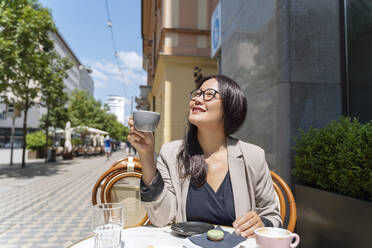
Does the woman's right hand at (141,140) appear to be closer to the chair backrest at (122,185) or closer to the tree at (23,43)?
the chair backrest at (122,185)

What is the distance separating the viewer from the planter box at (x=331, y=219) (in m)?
1.98

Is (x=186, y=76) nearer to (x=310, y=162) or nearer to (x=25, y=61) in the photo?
(x=25, y=61)

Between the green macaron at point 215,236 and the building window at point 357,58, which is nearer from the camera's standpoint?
the green macaron at point 215,236

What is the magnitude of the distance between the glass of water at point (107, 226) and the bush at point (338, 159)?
1.84 metres

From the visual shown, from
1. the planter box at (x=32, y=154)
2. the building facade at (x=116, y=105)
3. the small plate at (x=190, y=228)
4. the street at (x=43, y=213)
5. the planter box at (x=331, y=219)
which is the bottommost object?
the street at (x=43, y=213)

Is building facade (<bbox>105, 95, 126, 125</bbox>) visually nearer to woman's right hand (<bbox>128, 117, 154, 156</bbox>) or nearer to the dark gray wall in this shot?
the dark gray wall

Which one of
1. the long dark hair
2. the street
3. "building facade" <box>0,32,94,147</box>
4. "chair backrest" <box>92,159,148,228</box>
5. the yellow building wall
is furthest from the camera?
"building facade" <box>0,32,94,147</box>

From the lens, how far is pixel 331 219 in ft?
7.58

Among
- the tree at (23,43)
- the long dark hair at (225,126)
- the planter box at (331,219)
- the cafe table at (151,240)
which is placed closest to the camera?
the cafe table at (151,240)

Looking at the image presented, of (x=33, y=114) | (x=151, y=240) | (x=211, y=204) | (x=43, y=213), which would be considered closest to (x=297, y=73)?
(x=211, y=204)

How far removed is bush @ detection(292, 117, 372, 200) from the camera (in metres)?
2.11

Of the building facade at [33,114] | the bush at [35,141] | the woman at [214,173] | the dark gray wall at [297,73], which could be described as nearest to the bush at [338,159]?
the dark gray wall at [297,73]

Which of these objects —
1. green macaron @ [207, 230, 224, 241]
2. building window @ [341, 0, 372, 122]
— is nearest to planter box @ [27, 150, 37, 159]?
building window @ [341, 0, 372, 122]

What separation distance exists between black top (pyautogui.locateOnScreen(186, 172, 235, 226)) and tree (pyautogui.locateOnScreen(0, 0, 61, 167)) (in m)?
10.3
